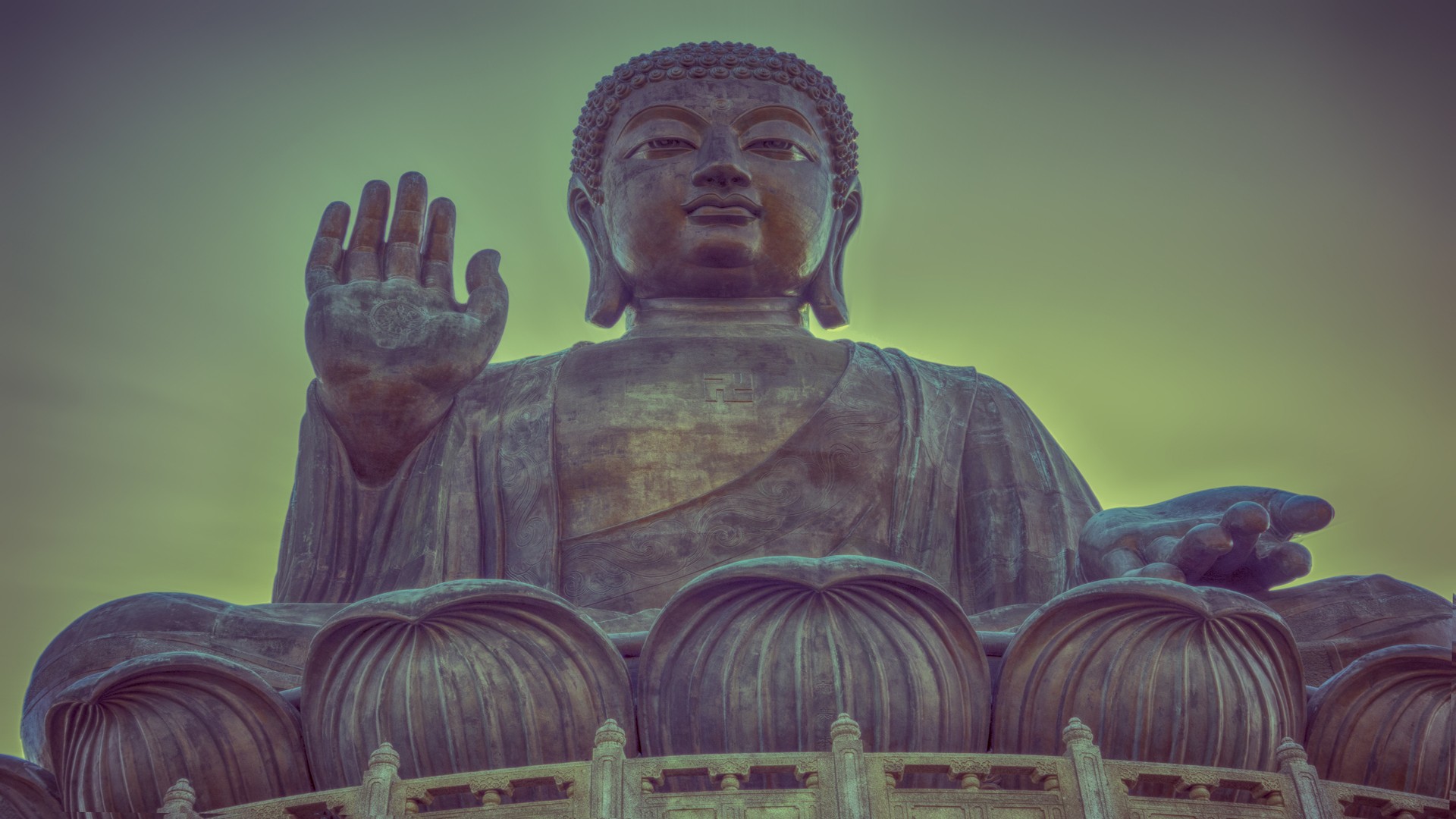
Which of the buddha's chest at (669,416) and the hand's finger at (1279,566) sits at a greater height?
the buddha's chest at (669,416)

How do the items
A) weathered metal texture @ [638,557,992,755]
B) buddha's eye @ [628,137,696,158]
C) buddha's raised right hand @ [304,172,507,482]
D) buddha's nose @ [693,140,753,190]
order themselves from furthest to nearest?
buddha's eye @ [628,137,696,158] → buddha's nose @ [693,140,753,190] → buddha's raised right hand @ [304,172,507,482] → weathered metal texture @ [638,557,992,755]

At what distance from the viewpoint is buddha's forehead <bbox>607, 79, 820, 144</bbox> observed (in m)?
9.66

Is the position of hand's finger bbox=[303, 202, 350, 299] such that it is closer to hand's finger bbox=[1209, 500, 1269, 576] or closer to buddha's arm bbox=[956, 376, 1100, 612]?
buddha's arm bbox=[956, 376, 1100, 612]

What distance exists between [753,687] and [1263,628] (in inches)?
64.1

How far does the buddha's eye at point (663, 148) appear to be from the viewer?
958cm

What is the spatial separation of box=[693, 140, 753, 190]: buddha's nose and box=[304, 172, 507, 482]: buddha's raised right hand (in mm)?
1145

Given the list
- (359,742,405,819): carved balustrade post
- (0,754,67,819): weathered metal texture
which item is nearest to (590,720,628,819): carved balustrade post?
(359,742,405,819): carved balustrade post

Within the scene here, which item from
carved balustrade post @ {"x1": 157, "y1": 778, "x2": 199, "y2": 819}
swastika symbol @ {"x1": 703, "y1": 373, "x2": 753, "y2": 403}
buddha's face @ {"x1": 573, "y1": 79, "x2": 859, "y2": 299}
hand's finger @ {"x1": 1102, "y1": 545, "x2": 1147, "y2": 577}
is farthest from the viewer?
buddha's face @ {"x1": 573, "y1": 79, "x2": 859, "y2": 299}

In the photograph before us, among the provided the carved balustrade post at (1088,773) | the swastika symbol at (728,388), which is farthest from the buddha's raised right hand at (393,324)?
the carved balustrade post at (1088,773)

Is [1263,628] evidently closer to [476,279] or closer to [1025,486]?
[1025,486]

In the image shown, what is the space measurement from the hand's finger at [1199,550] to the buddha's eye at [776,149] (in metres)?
3.19

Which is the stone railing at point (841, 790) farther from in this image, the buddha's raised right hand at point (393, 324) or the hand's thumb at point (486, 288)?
the hand's thumb at point (486, 288)

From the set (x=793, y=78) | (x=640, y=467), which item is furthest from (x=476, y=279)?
(x=793, y=78)

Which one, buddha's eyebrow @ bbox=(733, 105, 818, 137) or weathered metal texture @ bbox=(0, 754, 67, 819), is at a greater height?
buddha's eyebrow @ bbox=(733, 105, 818, 137)
